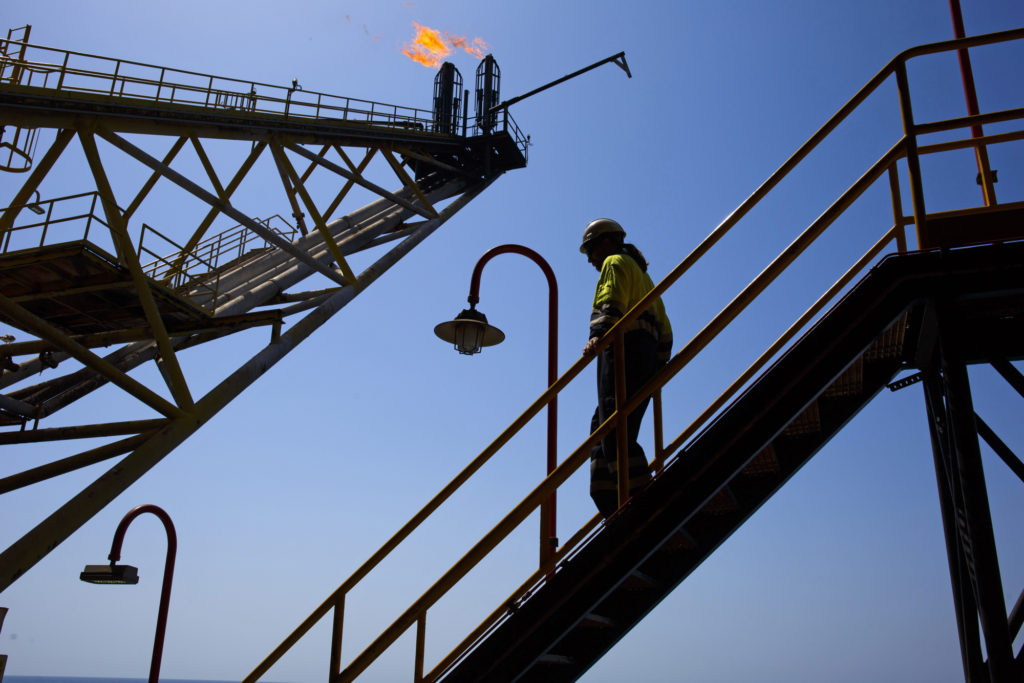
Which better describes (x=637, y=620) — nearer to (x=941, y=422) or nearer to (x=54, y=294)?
(x=941, y=422)

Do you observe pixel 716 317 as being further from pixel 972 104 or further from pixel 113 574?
pixel 113 574

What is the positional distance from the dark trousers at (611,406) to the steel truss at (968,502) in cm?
179

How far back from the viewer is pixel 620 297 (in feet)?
17.5

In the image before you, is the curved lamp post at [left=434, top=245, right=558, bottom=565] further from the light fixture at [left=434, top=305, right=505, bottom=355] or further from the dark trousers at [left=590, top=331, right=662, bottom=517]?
the dark trousers at [left=590, top=331, right=662, bottom=517]

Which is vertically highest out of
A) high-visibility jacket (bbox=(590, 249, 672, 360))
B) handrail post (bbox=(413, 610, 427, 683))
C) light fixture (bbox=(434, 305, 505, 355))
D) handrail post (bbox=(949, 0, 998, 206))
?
handrail post (bbox=(949, 0, 998, 206))

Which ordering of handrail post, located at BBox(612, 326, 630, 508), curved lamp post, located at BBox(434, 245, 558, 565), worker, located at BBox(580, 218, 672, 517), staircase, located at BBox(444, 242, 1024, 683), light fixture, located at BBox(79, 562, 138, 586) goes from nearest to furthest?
staircase, located at BBox(444, 242, 1024, 683) < handrail post, located at BBox(612, 326, 630, 508) < worker, located at BBox(580, 218, 672, 517) < curved lamp post, located at BBox(434, 245, 558, 565) < light fixture, located at BBox(79, 562, 138, 586)

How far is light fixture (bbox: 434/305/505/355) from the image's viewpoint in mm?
7410

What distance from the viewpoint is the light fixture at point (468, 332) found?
24.3 feet

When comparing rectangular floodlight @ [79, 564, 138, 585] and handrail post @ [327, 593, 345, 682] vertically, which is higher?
rectangular floodlight @ [79, 564, 138, 585]

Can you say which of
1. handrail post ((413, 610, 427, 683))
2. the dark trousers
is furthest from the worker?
handrail post ((413, 610, 427, 683))

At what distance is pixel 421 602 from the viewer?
4.91 metres

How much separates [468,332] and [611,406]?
8.36ft

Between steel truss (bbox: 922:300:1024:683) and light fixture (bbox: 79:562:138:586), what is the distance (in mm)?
9053

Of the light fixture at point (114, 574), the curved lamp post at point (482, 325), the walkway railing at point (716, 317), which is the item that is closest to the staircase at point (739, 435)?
the walkway railing at point (716, 317)
